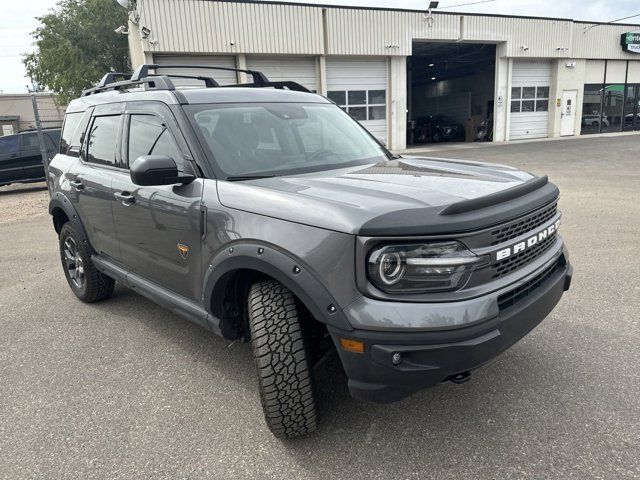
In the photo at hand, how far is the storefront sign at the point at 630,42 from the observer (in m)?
28.2

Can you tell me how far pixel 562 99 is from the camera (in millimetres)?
27625

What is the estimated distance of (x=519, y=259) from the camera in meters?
2.46

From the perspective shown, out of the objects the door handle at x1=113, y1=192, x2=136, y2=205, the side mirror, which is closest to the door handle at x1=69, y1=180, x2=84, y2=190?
the door handle at x1=113, y1=192, x2=136, y2=205

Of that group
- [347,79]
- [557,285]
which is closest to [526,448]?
[557,285]

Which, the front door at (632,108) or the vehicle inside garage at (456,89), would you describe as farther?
the front door at (632,108)

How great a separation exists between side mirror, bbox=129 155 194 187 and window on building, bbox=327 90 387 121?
20.8 meters

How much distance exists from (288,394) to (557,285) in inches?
61.2

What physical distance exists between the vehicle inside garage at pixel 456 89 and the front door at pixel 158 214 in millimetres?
25054

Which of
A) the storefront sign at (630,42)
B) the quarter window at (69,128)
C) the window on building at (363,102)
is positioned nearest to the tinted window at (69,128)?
the quarter window at (69,128)

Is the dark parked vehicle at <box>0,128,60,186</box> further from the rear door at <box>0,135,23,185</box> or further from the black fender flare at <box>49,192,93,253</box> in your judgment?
the black fender flare at <box>49,192,93,253</box>

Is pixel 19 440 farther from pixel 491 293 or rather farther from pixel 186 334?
pixel 491 293

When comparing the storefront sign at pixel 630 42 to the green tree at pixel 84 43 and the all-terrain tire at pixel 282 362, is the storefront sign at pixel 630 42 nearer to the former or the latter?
the green tree at pixel 84 43

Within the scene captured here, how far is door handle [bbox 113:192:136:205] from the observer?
11.3ft

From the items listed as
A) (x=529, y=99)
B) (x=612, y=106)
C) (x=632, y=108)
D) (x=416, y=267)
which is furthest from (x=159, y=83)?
(x=632, y=108)
